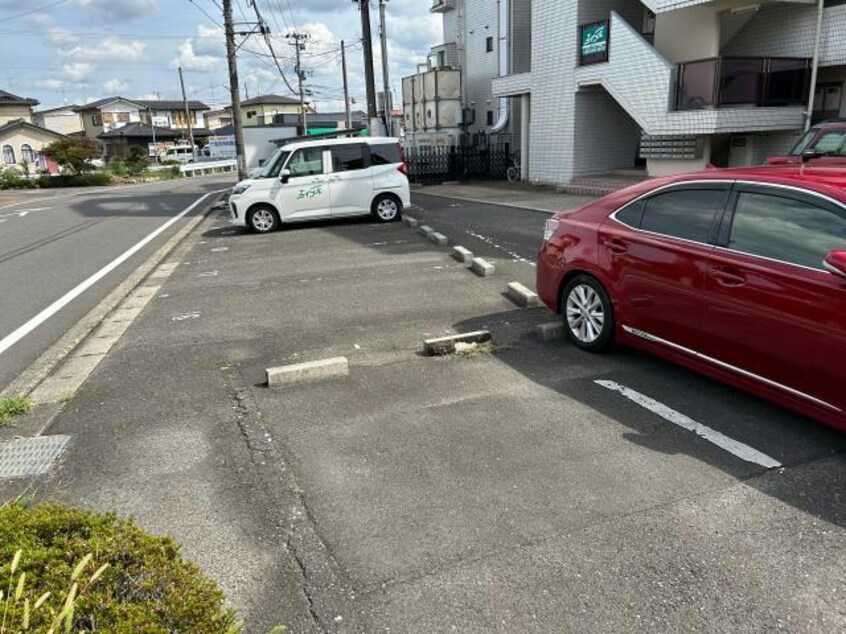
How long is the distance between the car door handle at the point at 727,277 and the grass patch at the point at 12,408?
4740mm

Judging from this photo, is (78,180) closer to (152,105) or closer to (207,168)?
(207,168)

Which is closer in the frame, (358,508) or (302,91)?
(358,508)

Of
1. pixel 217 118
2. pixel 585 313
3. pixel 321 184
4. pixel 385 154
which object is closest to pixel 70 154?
pixel 321 184

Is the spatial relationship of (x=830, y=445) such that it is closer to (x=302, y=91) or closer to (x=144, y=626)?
(x=144, y=626)

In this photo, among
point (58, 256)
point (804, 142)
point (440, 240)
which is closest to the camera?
point (804, 142)

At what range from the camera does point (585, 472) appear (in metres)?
3.56

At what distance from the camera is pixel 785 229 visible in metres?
3.88

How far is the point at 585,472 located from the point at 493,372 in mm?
1604

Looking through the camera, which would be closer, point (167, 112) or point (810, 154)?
point (810, 154)

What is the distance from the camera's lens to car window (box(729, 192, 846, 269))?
365 cm

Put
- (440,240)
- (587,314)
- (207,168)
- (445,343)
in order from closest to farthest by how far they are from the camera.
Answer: (587,314)
(445,343)
(440,240)
(207,168)

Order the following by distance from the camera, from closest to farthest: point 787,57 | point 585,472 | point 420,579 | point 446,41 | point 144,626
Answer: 1. point 144,626
2. point 420,579
3. point 585,472
4. point 787,57
5. point 446,41

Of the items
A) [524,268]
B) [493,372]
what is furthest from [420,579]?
[524,268]

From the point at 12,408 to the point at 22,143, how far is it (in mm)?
60492
